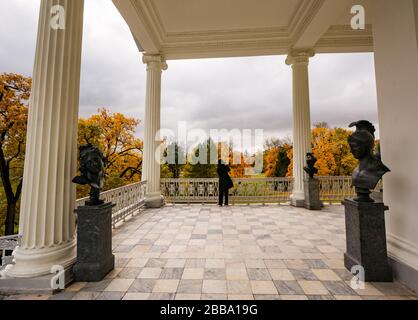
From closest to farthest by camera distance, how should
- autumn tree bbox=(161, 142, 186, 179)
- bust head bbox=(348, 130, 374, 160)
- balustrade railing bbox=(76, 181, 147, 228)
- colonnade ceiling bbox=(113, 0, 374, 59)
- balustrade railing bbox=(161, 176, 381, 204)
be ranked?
bust head bbox=(348, 130, 374, 160) < balustrade railing bbox=(76, 181, 147, 228) < colonnade ceiling bbox=(113, 0, 374, 59) < balustrade railing bbox=(161, 176, 381, 204) < autumn tree bbox=(161, 142, 186, 179)

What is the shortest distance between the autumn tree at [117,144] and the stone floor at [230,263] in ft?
48.0

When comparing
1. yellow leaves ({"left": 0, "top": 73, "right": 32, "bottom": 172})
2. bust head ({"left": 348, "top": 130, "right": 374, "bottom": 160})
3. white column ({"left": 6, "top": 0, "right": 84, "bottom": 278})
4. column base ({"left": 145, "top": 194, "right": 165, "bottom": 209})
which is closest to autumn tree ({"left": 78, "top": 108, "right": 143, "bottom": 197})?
yellow leaves ({"left": 0, "top": 73, "right": 32, "bottom": 172})

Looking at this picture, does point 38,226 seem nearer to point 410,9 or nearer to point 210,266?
point 210,266

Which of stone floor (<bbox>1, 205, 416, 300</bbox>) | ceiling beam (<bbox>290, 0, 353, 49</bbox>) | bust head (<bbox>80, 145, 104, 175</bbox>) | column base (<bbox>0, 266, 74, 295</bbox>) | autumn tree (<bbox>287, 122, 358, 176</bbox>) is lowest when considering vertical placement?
stone floor (<bbox>1, 205, 416, 300</bbox>)

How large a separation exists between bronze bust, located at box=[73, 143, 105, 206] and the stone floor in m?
1.18

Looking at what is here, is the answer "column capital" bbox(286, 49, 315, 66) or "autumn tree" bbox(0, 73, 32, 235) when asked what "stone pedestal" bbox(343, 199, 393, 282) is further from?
"autumn tree" bbox(0, 73, 32, 235)

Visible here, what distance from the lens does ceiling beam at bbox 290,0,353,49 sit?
5.64 m

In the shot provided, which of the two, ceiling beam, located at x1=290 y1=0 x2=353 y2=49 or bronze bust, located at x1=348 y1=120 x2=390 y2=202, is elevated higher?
ceiling beam, located at x1=290 y1=0 x2=353 y2=49

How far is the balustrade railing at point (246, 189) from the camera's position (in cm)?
846

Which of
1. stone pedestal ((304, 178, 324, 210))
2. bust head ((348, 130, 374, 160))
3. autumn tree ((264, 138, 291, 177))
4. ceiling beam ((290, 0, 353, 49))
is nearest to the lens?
bust head ((348, 130, 374, 160))

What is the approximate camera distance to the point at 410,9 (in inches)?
101

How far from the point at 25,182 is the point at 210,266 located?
110 inches

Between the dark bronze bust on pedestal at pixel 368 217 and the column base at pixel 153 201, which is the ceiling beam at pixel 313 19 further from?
the column base at pixel 153 201

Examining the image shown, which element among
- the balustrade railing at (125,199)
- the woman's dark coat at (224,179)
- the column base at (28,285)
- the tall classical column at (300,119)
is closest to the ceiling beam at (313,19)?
the tall classical column at (300,119)
